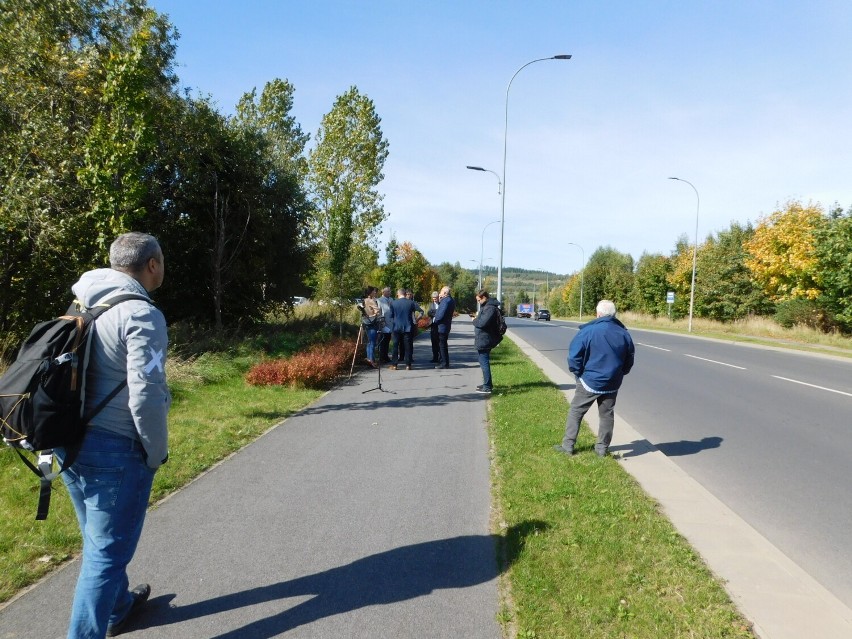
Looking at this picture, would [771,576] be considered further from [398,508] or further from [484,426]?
[484,426]

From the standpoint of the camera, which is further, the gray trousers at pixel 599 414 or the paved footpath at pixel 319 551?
the gray trousers at pixel 599 414

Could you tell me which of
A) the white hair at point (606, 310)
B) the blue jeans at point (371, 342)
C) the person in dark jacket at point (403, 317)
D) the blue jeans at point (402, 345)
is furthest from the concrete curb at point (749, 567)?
the blue jeans at point (371, 342)

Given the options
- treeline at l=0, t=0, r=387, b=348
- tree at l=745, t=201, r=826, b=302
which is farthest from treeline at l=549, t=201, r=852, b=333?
treeline at l=0, t=0, r=387, b=348

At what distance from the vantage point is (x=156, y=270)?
9.07ft

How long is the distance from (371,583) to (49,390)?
2.02m

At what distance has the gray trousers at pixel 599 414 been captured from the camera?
5.99 metres

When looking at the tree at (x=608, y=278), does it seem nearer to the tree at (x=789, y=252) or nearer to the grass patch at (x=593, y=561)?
the tree at (x=789, y=252)

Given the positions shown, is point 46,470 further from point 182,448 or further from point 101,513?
point 182,448

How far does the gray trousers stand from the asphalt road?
48 cm

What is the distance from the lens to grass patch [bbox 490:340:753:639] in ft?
9.57

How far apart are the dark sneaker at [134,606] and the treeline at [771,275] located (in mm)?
29025

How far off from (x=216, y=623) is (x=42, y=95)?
1177 centimetres

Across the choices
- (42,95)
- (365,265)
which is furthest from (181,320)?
(365,265)

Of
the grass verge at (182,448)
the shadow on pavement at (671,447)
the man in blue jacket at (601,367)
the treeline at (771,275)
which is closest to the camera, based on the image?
the grass verge at (182,448)
